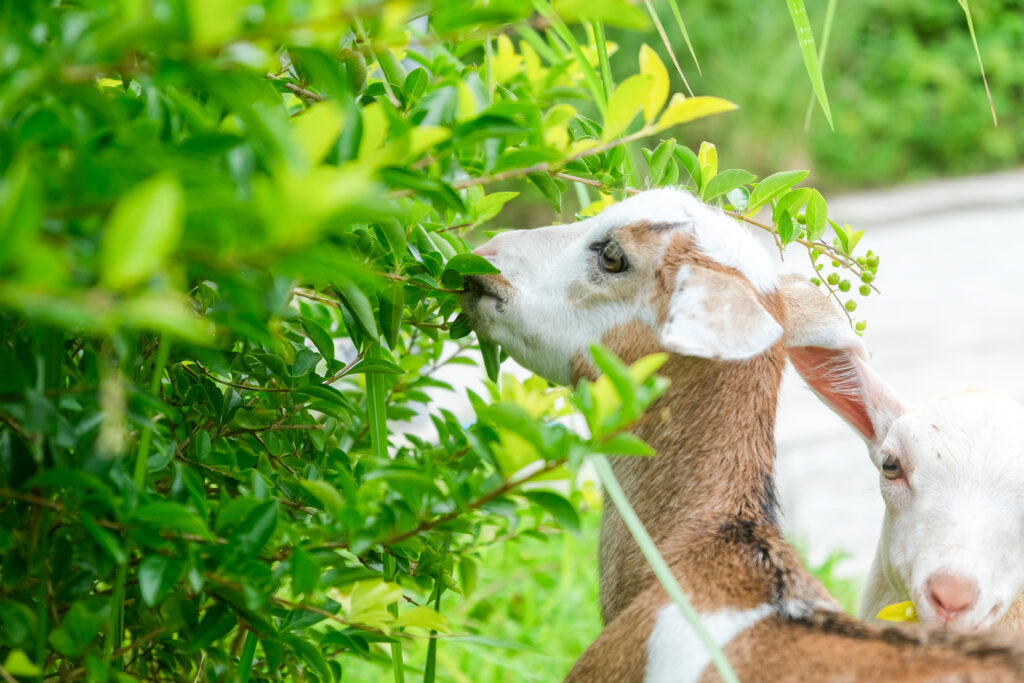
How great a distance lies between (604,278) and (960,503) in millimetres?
962

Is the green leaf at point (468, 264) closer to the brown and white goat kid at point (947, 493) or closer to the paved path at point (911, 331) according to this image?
the brown and white goat kid at point (947, 493)

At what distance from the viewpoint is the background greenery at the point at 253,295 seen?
0.97m

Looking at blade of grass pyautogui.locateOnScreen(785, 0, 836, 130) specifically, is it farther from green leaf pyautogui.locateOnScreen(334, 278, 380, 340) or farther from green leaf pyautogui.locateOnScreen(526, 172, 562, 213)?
green leaf pyautogui.locateOnScreen(334, 278, 380, 340)

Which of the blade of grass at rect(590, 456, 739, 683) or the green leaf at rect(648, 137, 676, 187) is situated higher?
the green leaf at rect(648, 137, 676, 187)

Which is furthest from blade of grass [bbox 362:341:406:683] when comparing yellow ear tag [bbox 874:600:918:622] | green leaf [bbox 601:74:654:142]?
yellow ear tag [bbox 874:600:918:622]

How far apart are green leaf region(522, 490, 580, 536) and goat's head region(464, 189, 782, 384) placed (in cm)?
75

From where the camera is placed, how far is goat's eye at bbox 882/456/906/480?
2.50 meters

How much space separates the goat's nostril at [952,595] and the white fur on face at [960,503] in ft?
0.04

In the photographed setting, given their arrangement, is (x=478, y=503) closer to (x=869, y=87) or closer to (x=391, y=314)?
(x=391, y=314)

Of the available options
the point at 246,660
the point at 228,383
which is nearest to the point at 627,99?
the point at 228,383

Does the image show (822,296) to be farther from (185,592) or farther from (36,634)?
(36,634)

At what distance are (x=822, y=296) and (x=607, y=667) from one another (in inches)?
43.8

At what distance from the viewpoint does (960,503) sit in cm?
235

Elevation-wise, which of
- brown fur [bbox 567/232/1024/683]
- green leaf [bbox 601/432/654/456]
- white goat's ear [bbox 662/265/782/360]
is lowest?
brown fur [bbox 567/232/1024/683]
